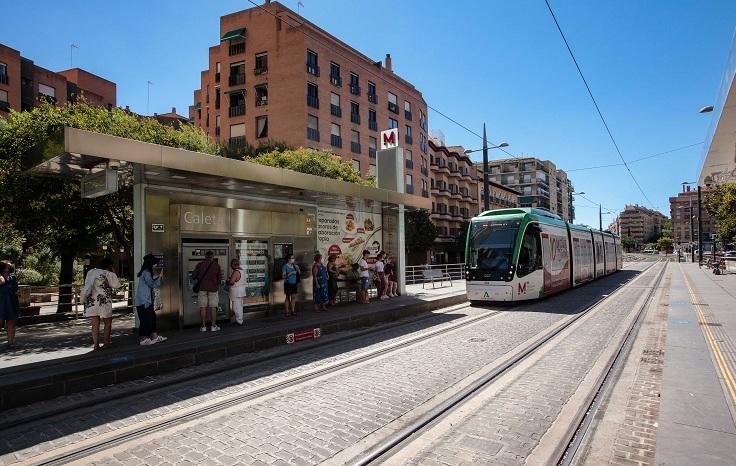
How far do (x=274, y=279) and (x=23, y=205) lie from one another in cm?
718

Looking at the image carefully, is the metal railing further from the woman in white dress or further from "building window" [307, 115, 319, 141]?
"building window" [307, 115, 319, 141]

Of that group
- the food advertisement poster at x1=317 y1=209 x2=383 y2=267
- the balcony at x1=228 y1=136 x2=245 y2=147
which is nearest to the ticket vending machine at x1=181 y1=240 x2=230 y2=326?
the food advertisement poster at x1=317 y1=209 x2=383 y2=267

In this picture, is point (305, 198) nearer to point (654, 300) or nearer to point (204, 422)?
point (204, 422)

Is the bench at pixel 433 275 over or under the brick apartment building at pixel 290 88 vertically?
under

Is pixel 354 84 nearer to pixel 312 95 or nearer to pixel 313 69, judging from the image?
pixel 313 69

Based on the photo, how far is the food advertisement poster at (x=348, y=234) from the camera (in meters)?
13.9

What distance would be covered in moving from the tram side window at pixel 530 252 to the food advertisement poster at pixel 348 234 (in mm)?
4901

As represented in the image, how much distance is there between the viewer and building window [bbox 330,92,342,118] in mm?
40031

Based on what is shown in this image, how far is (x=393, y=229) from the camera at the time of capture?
16.7 m

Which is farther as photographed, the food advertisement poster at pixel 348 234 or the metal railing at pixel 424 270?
the metal railing at pixel 424 270

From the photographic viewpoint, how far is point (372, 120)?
44.3 m

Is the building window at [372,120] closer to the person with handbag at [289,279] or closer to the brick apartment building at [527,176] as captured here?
the person with handbag at [289,279]

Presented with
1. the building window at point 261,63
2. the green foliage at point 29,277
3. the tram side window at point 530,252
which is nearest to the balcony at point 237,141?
the building window at point 261,63

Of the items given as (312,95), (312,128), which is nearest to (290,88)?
(312,95)
